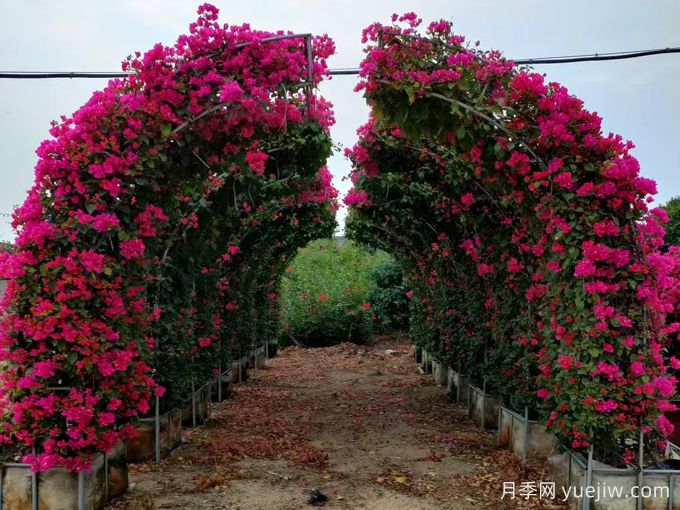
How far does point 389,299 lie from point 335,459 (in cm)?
1199

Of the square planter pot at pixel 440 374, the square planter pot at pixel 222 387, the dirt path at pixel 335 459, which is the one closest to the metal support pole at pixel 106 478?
the dirt path at pixel 335 459

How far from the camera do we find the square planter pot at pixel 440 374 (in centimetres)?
992

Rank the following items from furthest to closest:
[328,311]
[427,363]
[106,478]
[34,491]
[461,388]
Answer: [328,311] → [427,363] → [461,388] → [106,478] → [34,491]

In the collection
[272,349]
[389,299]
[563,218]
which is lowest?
[272,349]

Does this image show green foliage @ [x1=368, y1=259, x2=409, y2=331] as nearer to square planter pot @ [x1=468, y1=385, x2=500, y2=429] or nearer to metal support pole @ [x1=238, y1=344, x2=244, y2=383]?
metal support pole @ [x1=238, y1=344, x2=244, y2=383]

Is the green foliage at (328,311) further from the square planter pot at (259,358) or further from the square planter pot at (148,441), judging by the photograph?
the square planter pot at (148,441)

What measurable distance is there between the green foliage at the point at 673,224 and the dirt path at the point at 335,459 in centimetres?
451

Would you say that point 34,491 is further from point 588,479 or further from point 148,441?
point 588,479

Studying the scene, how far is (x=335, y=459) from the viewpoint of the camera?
5.46 m

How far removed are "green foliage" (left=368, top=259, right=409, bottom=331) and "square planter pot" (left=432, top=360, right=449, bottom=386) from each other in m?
6.85

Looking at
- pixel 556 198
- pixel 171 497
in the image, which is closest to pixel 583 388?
pixel 556 198

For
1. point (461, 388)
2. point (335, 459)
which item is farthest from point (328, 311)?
point (335, 459)

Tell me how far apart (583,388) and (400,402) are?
4.97 meters

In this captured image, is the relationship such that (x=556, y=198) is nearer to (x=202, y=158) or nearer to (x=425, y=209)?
(x=202, y=158)
